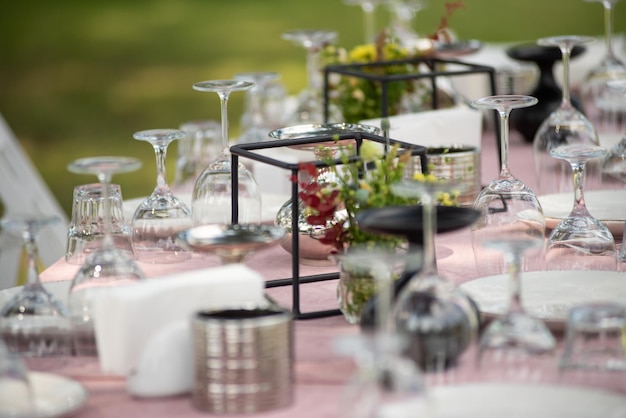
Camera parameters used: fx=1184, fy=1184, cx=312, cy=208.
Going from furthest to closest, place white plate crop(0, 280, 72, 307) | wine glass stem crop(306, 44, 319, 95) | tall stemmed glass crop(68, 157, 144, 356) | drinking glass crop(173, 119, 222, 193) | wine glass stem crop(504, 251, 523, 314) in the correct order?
wine glass stem crop(306, 44, 319, 95) → drinking glass crop(173, 119, 222, 193) → white plate crop(0, 280, 72, 307) → tall stemmed glass crop(68, 157, 144, 356) → wine glass stem crop(504, 251, 523, 314)

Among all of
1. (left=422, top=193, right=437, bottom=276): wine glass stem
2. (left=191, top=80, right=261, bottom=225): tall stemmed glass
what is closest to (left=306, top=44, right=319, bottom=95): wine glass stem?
(left=191, top=80, right=261, bottom=225): tall stemmed glass

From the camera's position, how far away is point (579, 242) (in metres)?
1.93

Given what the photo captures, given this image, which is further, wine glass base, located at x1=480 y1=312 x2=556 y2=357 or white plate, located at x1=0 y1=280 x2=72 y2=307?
white plate, located at x1=0 y1=280 x2=72 y2=307

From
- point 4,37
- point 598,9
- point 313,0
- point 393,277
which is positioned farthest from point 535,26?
point 393,277

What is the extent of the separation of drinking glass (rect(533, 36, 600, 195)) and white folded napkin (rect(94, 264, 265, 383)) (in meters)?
1.30

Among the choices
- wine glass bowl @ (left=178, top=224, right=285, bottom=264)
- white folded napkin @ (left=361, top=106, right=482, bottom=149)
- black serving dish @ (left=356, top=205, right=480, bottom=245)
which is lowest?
wine glass bowl @ (left=178, top=224, right=285, bottom=264)

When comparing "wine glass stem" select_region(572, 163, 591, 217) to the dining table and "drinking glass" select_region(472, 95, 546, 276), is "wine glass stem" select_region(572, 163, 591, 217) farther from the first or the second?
the dining table

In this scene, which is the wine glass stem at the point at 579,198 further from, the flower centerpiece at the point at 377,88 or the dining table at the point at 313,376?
the flower centerpiece at the point at 377,88

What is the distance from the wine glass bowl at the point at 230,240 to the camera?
150 centimetres

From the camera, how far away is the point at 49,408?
4.37 ft

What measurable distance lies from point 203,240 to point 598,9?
7.75m

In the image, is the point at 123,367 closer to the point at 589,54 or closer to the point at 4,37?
the point at 589,54

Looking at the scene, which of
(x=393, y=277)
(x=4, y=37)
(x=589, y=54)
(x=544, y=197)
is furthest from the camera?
(x=4, y=37)

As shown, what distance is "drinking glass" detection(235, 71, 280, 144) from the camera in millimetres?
2988
